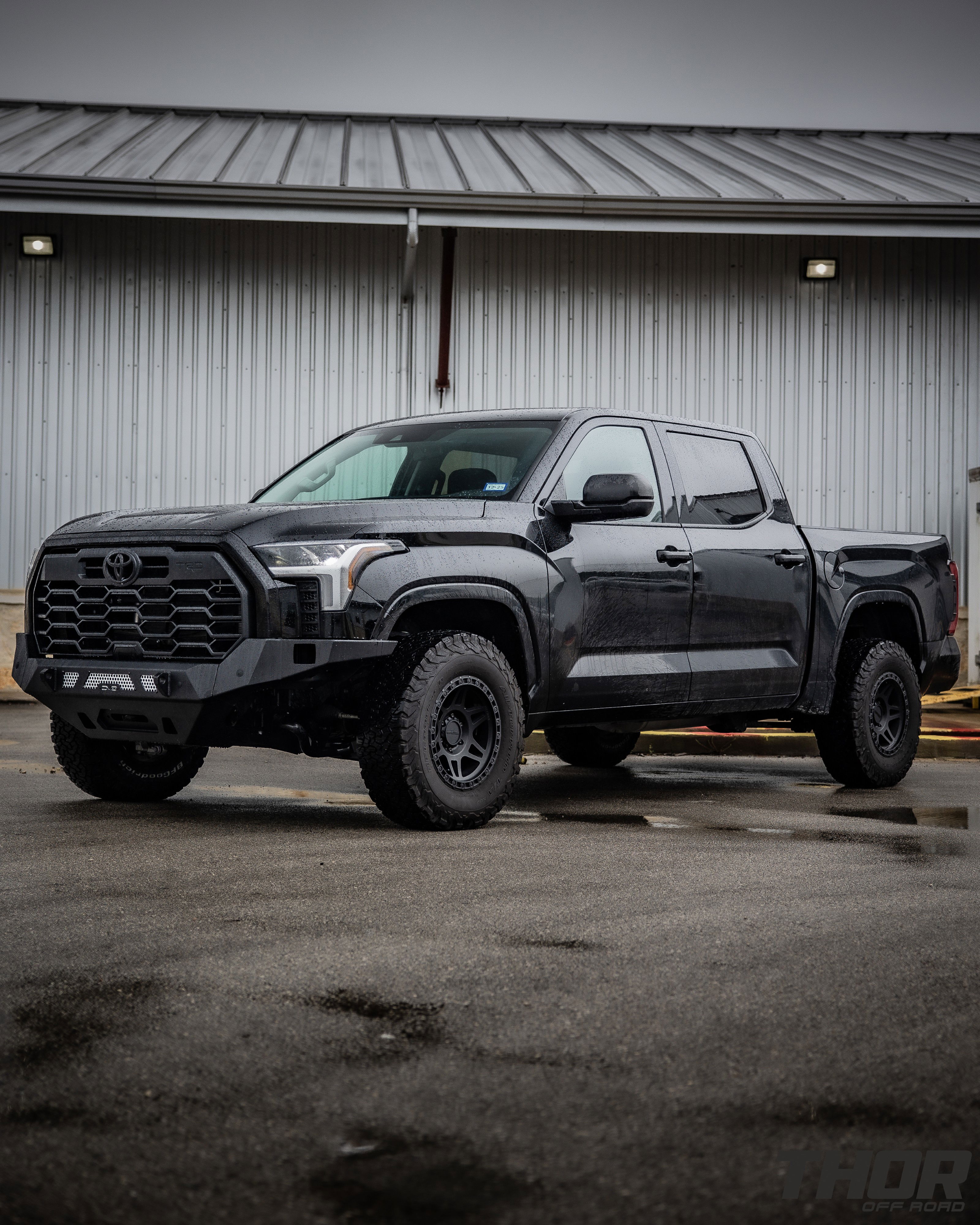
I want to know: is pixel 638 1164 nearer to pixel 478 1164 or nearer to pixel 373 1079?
pixel 478 1164

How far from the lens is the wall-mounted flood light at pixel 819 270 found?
1620 cm

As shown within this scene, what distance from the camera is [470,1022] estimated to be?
10.6 ft

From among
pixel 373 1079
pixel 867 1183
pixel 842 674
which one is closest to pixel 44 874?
pixel 373 1079

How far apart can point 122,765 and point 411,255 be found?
896cm

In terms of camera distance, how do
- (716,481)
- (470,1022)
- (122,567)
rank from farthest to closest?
(716,481), (122,567), (470,1022)

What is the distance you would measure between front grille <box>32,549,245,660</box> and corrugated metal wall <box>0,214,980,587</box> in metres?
9.22

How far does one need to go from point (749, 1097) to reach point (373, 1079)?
2.41 feet

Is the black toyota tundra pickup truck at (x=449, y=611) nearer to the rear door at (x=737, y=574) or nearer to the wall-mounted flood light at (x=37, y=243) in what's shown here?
the rear door at (x=737, y=574)

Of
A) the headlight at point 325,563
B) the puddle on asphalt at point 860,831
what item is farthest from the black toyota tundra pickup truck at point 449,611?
the puddle on asphalt at point 860,831

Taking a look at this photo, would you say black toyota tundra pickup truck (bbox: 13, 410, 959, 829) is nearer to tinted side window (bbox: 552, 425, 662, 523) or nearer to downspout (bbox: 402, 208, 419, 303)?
tinted side window (bbox: 552, 425, 662, 523)

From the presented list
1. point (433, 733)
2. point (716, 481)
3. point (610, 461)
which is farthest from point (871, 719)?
point (433, 733)

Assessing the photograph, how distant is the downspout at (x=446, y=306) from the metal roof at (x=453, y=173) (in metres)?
0.71

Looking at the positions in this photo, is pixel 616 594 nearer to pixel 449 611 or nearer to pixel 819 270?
pixel 449 611

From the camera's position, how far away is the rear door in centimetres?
736
